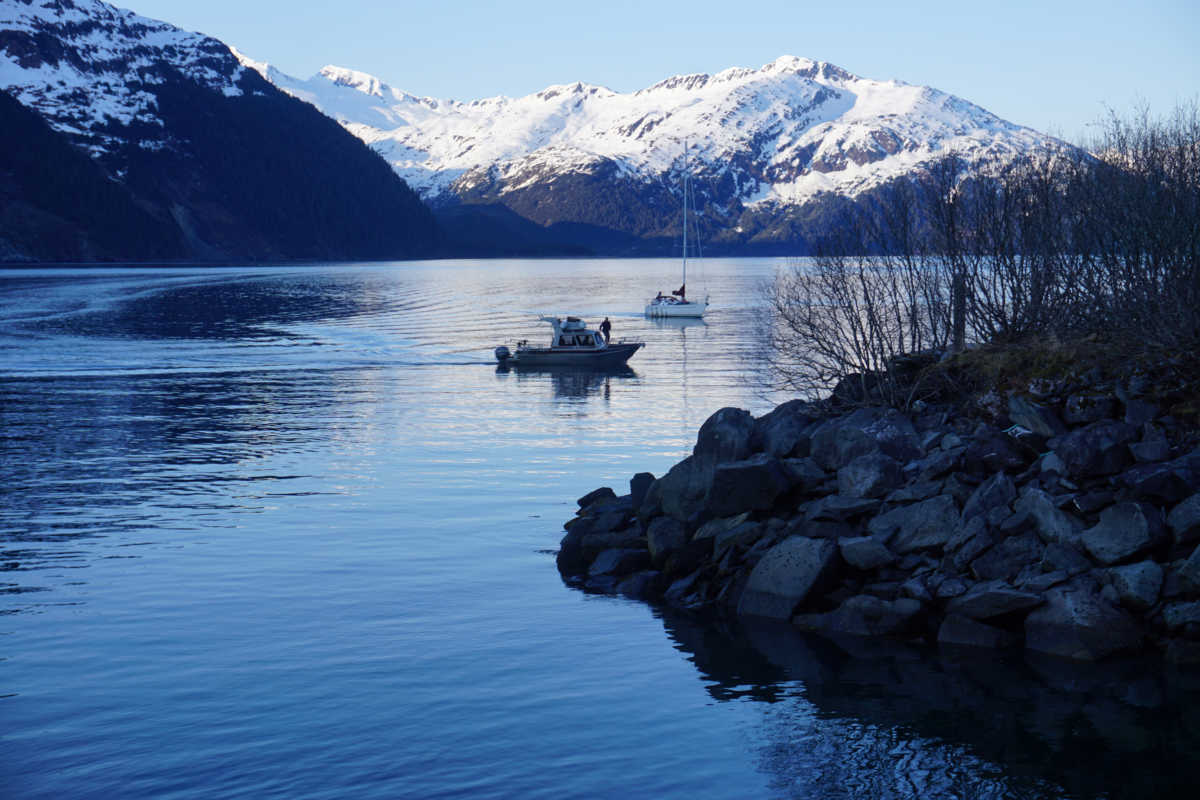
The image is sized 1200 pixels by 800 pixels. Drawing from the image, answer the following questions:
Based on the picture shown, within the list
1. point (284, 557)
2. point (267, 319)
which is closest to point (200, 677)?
point (284, 557)

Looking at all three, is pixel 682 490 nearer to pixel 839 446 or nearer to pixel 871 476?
pixel 839 446

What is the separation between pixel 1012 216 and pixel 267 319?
311 ft

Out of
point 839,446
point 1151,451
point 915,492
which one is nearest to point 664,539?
point 839,446

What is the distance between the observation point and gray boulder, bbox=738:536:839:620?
22016 millimetres

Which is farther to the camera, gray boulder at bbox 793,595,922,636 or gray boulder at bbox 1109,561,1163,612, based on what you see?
gray boulder at bbox 793,595,922,636

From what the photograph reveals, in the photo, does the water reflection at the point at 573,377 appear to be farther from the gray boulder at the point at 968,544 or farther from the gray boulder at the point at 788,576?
the gray boulder at the point at 968,544

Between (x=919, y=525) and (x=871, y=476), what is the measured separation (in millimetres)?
2181

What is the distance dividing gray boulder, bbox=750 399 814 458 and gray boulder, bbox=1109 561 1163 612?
29.6 feet

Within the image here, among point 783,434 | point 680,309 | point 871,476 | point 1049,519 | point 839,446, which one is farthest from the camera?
point 680,309

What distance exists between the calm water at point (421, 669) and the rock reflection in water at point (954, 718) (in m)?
0.05

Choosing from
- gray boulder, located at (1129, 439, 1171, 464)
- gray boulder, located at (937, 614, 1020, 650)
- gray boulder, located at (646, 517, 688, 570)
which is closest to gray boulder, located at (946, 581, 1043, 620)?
gray boulder, located at (937, 614, 1020, 650)

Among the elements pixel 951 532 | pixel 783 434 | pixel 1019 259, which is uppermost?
pixel 1019 259

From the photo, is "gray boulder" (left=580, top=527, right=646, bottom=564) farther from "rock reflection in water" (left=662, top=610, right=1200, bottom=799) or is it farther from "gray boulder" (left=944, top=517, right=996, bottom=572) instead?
"gray boulder" (left=944, top=517, right=996, bottom=572)

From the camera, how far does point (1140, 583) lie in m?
19.2
